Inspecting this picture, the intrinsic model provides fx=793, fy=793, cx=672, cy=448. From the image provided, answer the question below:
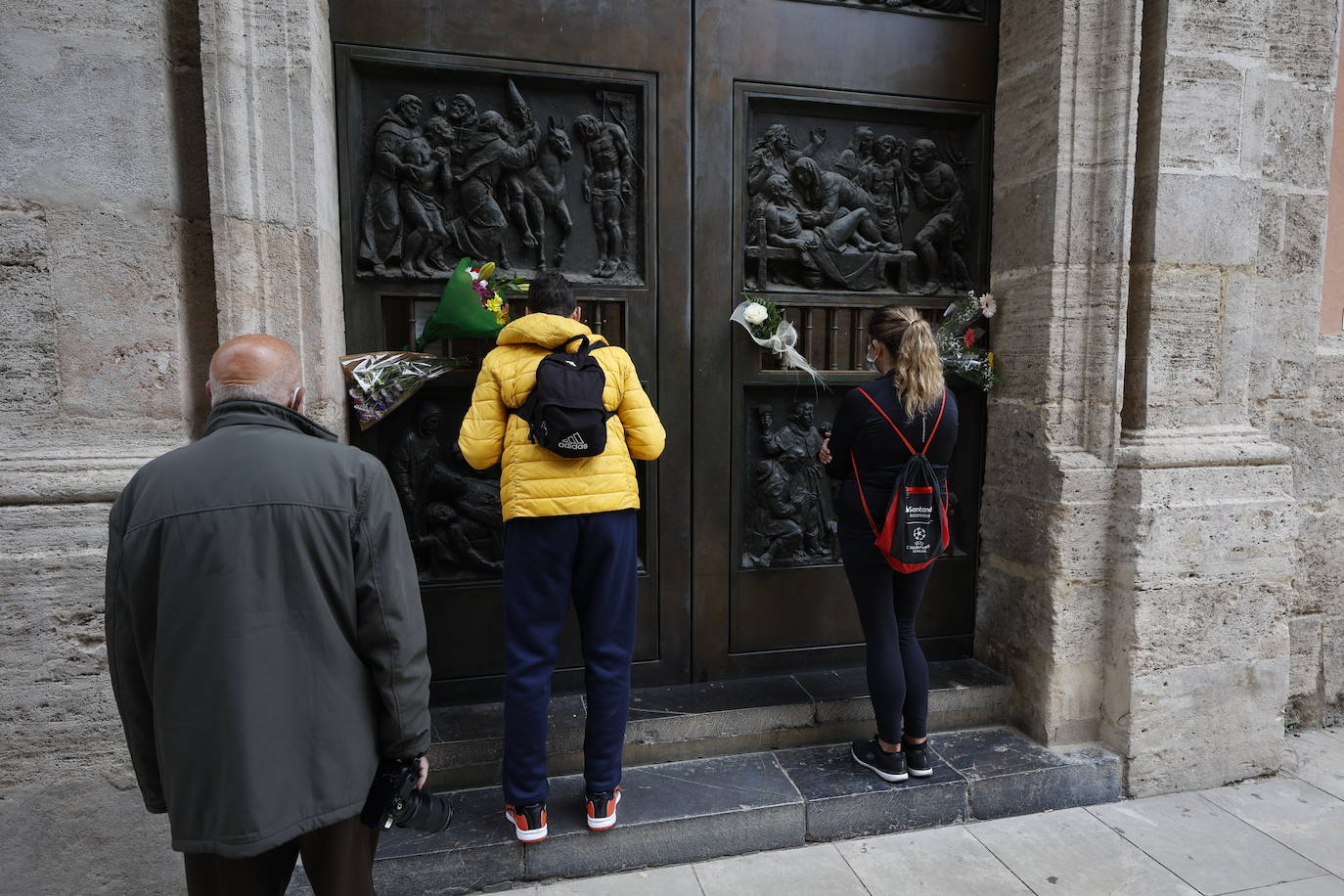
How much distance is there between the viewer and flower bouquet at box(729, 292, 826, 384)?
3.42 m

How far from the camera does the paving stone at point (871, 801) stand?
2961mm

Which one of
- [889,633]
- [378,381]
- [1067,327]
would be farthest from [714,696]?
[1067,327]

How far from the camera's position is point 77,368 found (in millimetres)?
2467

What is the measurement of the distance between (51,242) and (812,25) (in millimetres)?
3012

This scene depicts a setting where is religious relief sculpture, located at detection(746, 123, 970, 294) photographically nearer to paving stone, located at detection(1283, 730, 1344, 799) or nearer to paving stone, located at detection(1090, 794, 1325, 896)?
paving stone, located at detection(1090, 794, 1325, 896)

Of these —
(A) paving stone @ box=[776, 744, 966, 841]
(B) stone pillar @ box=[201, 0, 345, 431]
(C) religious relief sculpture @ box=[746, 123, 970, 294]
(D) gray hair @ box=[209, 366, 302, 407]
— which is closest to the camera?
(D) gray hair @ box=[209, 366, 302, 407]

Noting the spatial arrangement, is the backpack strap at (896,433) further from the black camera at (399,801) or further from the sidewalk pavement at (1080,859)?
the black camera at (399,801)

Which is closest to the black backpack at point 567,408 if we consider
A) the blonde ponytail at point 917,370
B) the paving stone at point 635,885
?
the blonde ponytail at point 917,370

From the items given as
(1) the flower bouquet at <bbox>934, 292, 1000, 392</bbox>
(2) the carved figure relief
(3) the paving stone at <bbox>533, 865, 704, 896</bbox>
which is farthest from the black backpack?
(2) the carved figure relief

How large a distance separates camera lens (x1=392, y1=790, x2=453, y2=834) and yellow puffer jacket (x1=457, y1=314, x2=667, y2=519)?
3.00 ft

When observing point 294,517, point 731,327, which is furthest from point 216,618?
point 731,327

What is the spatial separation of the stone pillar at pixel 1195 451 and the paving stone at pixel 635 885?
1.91 meters

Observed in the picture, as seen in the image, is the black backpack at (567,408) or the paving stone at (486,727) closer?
the black backpack at (567,408)

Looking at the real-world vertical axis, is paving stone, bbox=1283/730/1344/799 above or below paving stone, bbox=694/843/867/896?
below
